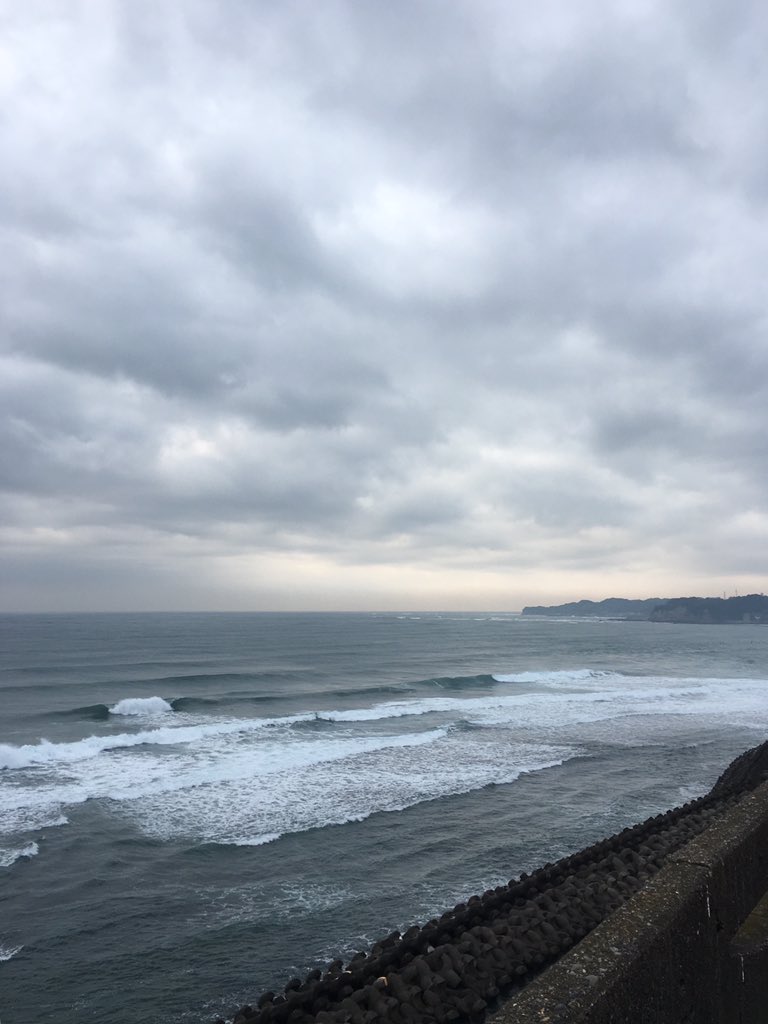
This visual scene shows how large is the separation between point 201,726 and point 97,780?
842 centimetres

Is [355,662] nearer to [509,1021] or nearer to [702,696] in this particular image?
[702,696]

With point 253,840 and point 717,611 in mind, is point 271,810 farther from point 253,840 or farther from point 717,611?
point 717,611

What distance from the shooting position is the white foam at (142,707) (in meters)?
31.1

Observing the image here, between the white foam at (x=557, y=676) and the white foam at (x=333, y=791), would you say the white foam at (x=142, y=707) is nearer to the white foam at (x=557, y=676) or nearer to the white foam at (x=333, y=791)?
the white foam at (x=333, y=791)

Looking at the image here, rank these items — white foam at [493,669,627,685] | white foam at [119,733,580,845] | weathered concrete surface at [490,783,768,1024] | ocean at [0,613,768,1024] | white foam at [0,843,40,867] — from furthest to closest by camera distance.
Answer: white foam at [493,669,627,685] < white foam at [119,733,580,845] < white foam at [0,843,40,867] < ocean at [0,613,768,1024] < weathered concrete surface at [490,783,768,1024]

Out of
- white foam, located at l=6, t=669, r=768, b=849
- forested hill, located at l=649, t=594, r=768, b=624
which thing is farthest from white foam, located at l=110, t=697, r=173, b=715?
forested hill, located at l=649, t=594, r=768, b=624

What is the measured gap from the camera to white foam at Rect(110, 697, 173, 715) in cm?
3111

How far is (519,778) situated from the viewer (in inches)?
734

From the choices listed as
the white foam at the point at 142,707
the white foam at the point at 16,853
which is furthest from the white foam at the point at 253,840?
the white foam at the point at 142,707

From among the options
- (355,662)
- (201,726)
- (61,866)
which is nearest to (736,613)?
(355,662)

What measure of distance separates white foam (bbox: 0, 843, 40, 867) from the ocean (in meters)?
0.07

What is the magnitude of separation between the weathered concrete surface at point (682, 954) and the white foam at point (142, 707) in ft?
101

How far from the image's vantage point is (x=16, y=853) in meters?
12.9

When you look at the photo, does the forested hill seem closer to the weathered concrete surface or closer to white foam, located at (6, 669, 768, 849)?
white foam, located at (6, 669, 768, 849)
